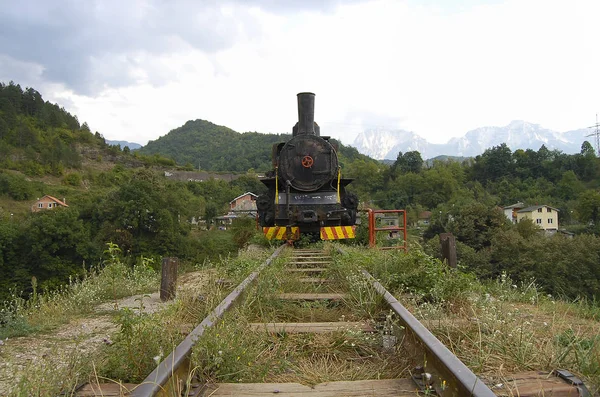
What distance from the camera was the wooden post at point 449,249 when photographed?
609 centimetres

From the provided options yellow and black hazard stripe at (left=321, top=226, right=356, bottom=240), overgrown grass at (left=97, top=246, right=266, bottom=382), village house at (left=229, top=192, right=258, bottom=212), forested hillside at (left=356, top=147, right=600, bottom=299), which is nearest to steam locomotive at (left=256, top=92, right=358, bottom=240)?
yellow and black hazard stripe at (left=321, top=226, right=356, bottom=240)

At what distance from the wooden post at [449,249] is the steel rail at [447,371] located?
12.5 ft

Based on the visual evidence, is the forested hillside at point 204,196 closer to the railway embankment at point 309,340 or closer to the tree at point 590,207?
the tree at point 590,207

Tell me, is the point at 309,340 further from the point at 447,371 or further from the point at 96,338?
the point at 96,338

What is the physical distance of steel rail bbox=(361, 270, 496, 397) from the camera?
1.71 meters

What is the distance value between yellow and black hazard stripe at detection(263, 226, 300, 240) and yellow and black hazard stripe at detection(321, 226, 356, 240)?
70 cm

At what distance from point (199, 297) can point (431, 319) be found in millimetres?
1959

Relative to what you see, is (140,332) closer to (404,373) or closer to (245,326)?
(245,326)

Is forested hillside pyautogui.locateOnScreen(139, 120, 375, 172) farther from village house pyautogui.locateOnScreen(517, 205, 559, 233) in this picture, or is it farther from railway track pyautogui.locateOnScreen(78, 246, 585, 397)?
railway track pyautogui.locateOnScreen(78, 246, 585, 397)

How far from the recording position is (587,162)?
3337 inches

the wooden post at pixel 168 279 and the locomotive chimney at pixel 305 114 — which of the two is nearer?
the wooden post at pixel 168 279

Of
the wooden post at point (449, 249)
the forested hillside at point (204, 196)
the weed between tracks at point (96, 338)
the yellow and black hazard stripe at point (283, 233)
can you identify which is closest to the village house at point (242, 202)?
the forested hillside at point (204, 196)

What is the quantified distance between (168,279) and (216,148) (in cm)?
15517

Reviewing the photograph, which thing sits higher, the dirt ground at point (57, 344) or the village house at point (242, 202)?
the village house at point (242, 202)
